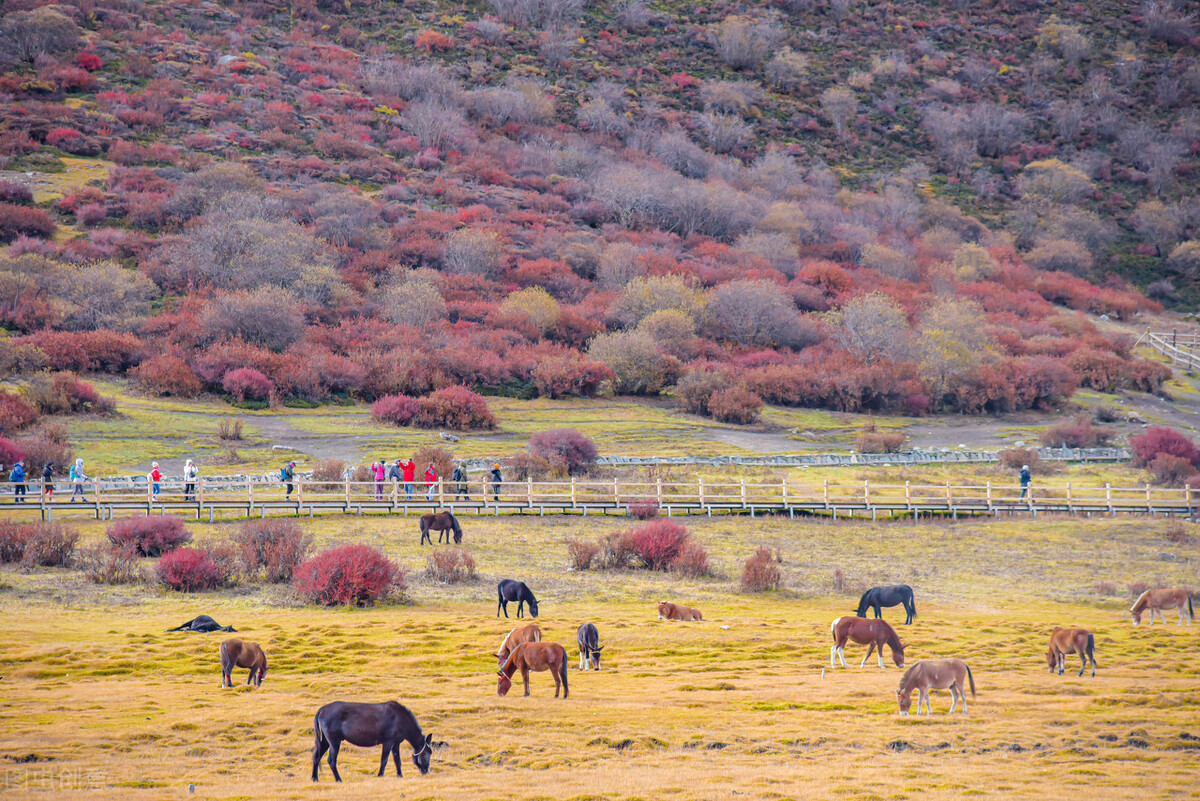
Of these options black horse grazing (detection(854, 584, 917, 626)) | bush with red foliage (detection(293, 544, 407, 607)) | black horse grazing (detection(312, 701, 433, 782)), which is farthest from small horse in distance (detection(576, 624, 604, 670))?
bush with red foliage (detection(293, 544, 407, 607))

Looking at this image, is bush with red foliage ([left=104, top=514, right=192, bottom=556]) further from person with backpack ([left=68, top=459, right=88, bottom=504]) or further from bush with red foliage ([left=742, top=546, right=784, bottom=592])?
bush with red foliage ([left=742, top=546, right=784, bottom=592])

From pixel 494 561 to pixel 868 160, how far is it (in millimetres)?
90160

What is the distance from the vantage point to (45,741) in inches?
410

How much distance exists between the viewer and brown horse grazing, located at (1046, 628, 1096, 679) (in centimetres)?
1382

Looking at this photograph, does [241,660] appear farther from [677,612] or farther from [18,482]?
Answer: [18,482]

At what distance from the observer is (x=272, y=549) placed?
21281 mm

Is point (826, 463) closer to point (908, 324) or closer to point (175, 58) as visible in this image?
point (908, 324)

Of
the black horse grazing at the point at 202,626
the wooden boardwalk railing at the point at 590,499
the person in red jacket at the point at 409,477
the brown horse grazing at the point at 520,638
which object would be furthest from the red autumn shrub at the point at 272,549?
the brown horse grazing at the point at 520,638

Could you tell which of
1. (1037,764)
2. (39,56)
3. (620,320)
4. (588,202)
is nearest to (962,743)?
(1037,764)

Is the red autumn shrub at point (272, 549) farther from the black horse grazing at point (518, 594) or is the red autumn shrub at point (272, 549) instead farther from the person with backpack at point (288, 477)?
the black horse grazing at point (518, 594)

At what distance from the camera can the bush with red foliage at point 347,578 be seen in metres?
18.6

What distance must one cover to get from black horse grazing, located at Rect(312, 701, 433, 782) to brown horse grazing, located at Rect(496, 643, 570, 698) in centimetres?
270

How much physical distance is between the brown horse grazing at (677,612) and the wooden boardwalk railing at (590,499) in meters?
11.6

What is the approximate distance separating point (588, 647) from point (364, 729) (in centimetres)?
508
